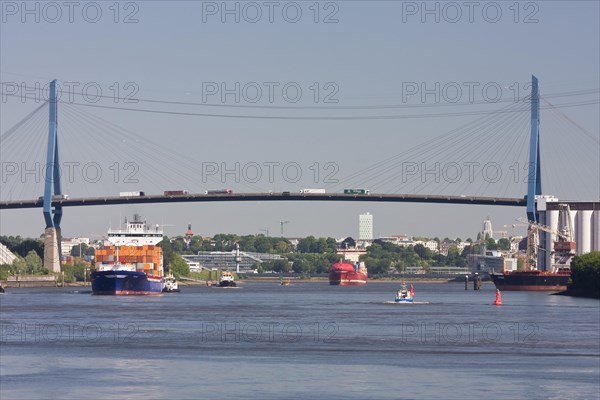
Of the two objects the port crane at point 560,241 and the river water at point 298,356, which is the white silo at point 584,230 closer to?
the port crane at point 560,241

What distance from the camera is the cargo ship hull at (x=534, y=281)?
10394 centimetres

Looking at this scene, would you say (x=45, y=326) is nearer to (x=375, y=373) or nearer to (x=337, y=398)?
(x=375, y=373)

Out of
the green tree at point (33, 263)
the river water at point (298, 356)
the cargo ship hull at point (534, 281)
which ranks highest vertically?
the green tree at point (33, 263)

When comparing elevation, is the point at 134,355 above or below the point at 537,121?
below

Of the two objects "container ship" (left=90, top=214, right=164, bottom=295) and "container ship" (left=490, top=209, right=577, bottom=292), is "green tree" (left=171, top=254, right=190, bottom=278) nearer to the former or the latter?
"container ship" (left=90, top=214, right=164, bottom=295)

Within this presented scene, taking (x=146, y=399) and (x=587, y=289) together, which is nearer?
(x=146, y=399)

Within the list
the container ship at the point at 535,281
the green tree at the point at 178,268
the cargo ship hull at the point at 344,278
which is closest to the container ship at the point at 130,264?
the container ship at the point at 535,281

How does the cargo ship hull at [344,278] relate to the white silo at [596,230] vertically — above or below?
below

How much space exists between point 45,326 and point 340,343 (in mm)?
11813

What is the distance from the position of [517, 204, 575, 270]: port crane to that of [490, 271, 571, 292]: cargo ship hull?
12.6ft

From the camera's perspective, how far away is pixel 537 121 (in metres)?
101

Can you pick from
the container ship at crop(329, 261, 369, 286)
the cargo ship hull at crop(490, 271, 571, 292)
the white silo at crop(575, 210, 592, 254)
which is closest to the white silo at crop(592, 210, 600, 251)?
the white silo at crop(575, 210, 592, 254)

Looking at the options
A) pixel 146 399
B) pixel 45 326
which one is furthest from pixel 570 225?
pixel 146 399

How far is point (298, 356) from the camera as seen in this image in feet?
107
